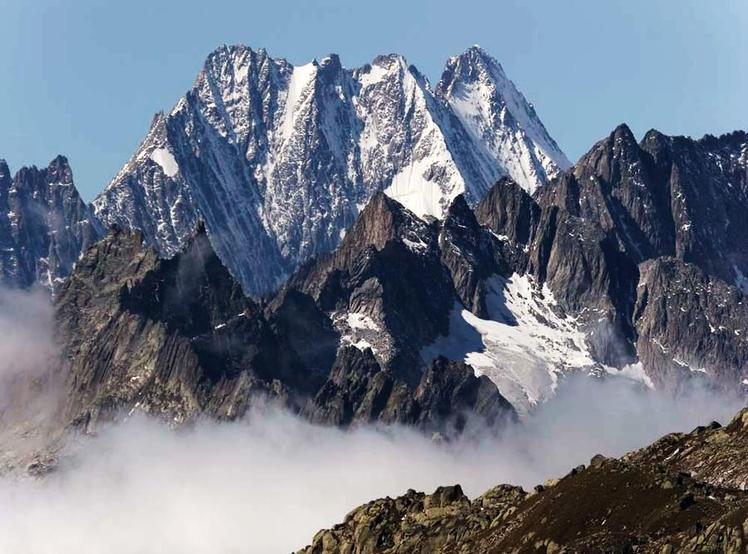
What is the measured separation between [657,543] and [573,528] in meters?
18.4

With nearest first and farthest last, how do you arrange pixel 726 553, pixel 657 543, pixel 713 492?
pixel 726 553, pixel 657 543, pixel 713 492

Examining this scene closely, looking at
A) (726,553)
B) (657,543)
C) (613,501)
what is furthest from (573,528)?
(726,553)

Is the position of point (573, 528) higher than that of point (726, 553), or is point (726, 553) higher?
point (573, 528)

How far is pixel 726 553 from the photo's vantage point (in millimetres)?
168625

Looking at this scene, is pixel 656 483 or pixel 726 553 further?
pixel 656 483

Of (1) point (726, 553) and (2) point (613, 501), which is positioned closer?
(1) point (726, 553)

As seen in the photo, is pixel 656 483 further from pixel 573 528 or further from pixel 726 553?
pixel 726 553

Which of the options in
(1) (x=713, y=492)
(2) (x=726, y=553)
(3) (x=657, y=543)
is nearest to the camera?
(2) (x=726, y=553)

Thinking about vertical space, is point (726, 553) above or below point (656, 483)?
below

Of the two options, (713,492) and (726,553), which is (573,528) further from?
(726,553)

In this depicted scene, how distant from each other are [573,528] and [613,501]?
445 cm

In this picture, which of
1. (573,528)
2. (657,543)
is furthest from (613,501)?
(657,543)

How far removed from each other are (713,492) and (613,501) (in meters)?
10.1

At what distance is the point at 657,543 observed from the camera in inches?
7121
